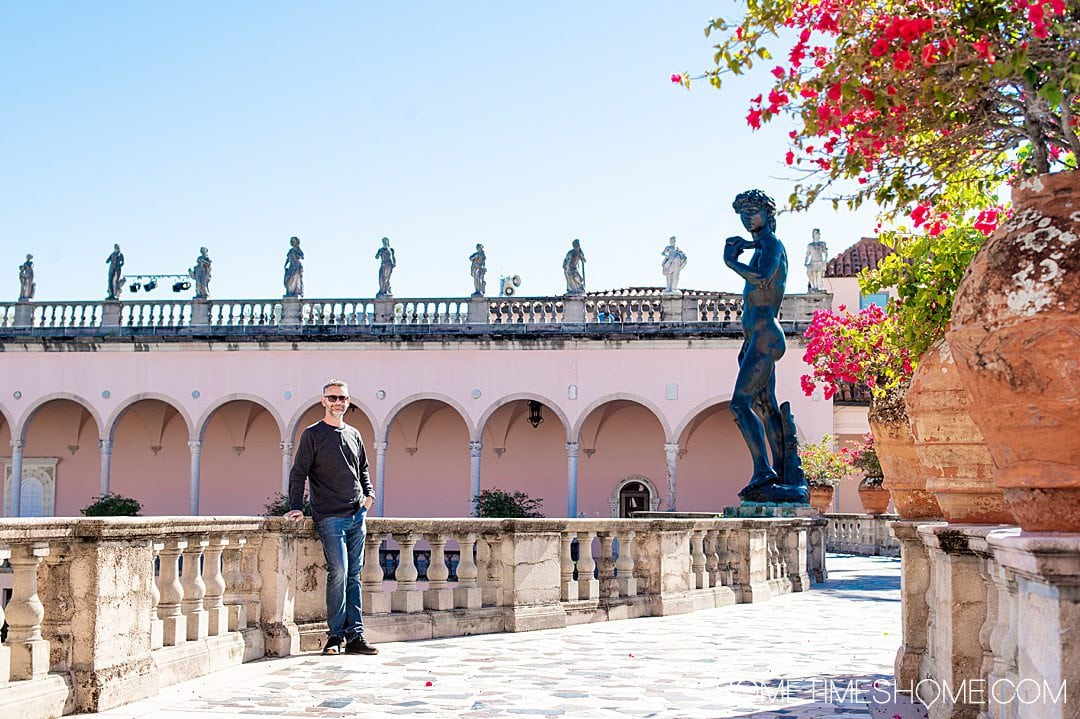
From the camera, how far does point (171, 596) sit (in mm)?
6023

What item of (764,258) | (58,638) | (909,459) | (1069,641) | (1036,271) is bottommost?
(58,638)

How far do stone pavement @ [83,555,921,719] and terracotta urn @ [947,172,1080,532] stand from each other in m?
2.52

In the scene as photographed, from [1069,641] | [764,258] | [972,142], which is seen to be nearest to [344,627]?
[972,142]

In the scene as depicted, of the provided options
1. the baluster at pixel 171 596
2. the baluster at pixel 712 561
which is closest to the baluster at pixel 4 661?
the baluster at pixel 171 596

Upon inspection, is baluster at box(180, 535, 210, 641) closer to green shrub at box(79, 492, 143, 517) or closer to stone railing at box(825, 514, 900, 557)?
stone railing at box(825, 514, 900, 557)

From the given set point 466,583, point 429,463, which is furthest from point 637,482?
point 466,583

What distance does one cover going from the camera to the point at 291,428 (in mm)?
27156

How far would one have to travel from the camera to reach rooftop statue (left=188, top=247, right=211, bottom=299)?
27719 mm

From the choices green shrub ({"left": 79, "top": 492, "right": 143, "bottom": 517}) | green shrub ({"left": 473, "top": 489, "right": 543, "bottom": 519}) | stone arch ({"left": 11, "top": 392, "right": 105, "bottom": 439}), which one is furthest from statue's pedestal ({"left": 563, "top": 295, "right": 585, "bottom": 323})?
stone arch ({"left": 11, "top": 392, "right": 105, "bottom": 439})

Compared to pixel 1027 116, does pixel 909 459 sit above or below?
below

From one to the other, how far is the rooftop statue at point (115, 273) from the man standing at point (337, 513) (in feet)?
74.6

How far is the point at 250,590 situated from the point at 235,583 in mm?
123

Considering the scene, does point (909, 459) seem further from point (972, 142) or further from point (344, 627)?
point (344, 627)

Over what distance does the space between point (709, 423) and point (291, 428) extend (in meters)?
9.77
